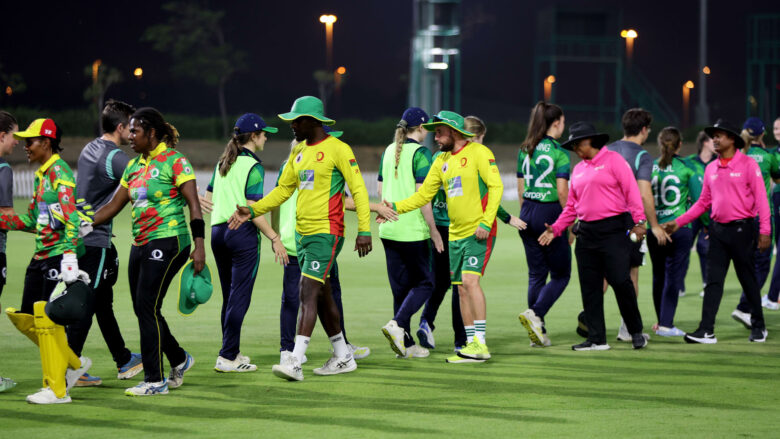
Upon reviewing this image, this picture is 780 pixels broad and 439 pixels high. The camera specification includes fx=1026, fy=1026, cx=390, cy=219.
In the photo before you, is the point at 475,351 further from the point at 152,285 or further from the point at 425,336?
the point at 152,285

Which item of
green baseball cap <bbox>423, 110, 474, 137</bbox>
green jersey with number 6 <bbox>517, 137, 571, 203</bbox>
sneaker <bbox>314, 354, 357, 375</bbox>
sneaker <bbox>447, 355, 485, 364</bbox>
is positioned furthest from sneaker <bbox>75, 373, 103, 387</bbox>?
green jersey with number 6 <bbox>517, 137, 571, 203</bbox>

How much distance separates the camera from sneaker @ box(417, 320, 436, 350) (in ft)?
30.5

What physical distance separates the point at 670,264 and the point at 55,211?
19.6ft

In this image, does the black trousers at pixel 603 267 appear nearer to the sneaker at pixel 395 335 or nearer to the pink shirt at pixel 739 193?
the pink shirt at pixel 739 193

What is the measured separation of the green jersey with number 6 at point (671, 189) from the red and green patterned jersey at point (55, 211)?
586 centimetres

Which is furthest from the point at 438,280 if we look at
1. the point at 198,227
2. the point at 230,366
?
the point at 198,227

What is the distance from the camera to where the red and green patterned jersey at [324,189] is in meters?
7.79

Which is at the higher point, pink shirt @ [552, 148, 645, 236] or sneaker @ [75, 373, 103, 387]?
pink shirt @ [552, 148, 645, 236]

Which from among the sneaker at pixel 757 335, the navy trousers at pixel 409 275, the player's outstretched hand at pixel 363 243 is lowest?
the sneaker at pixel 757 335

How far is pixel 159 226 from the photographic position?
7.04 meters

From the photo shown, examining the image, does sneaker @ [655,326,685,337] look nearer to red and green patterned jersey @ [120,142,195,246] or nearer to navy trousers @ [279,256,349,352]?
navy trousers @ [279,256,349,352]

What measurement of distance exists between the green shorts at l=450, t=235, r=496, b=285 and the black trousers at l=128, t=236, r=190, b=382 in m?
2.42

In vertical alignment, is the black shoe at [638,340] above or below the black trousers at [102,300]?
below

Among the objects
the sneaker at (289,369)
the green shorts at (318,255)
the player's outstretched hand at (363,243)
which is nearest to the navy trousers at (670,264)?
the player's outstretched hand at (363,243)
